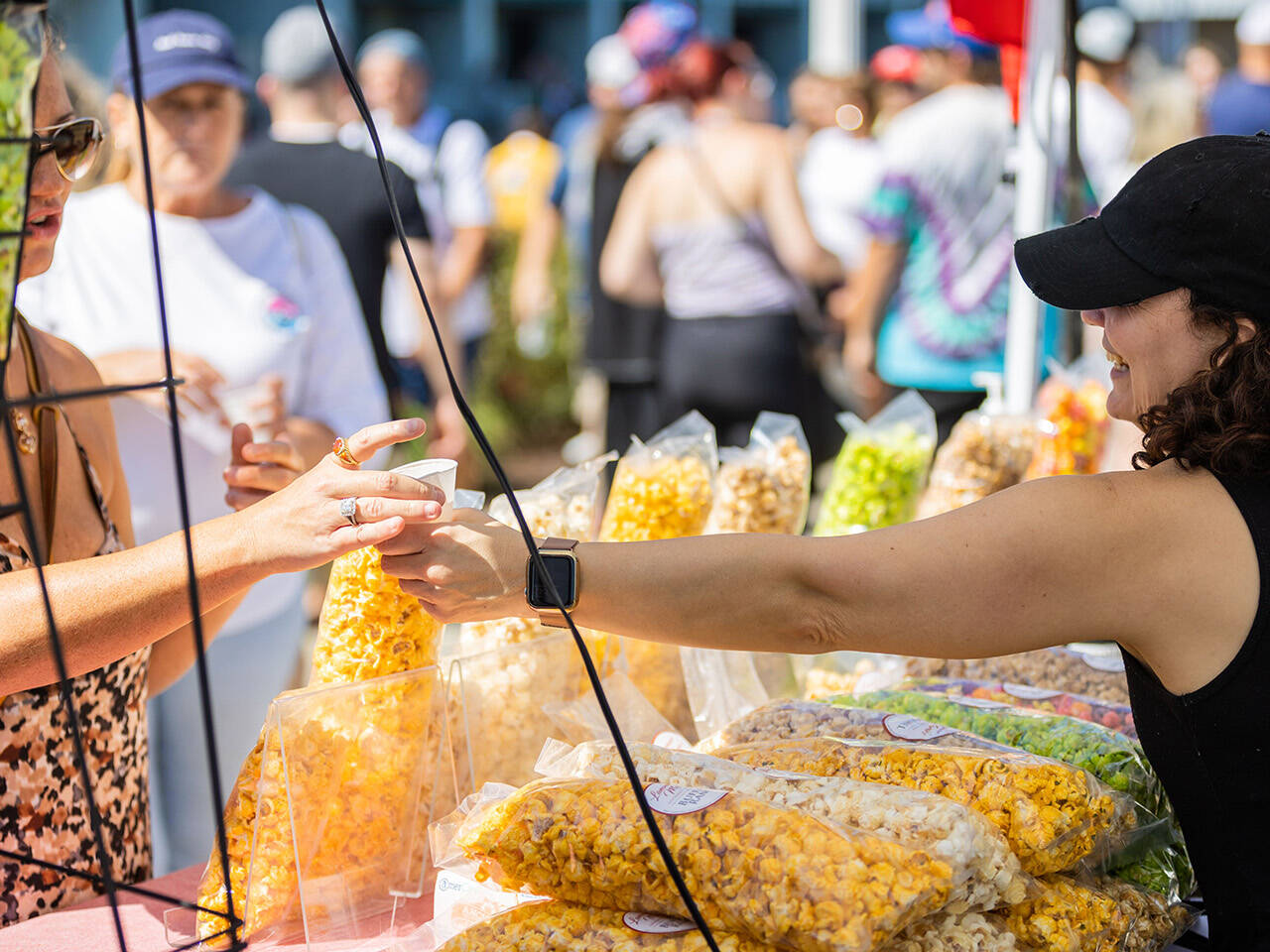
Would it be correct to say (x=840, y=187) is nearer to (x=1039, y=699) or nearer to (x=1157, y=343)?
(x=1039, y=699)

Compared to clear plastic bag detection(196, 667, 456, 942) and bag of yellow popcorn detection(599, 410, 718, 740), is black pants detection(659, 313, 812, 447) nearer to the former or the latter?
bag of yellow popcorn detection(599, 410, 718, 740)

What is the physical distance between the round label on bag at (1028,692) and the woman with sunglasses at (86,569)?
0.91 meters

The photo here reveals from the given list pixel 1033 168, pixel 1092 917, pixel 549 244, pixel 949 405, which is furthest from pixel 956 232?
pixel 549 244

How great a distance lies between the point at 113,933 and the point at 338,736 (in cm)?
35

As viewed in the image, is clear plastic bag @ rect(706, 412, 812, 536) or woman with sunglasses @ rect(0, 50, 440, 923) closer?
woman with sunglasses @ rect(0, 50, 440, 923)

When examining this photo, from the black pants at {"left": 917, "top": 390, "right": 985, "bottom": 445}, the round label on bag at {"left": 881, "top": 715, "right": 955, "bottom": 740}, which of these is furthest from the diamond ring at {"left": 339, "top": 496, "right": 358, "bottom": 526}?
the black pants at {"left": 917, "top": 390, "right": 985, "bottom": 445}

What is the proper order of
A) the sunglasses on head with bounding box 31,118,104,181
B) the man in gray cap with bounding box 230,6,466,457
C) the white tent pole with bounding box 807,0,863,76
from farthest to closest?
1. the white tent pole with bounding box 807,0,863,76
2. the man in gray cap with bounding box 230,6,466,457
3. the sunglasses on head with bounding box 31,118,104,181

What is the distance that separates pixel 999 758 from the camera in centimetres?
132

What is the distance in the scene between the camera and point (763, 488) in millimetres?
2012

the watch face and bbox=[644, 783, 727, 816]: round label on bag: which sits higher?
the watch face

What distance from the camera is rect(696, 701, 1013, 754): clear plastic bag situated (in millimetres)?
1419

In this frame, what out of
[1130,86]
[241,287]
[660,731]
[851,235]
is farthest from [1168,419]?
[1130,86]

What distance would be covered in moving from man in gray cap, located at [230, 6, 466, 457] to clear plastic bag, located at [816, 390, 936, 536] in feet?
6.19

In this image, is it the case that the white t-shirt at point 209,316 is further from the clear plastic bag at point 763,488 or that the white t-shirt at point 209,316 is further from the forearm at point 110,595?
the forearm at point 110,595
